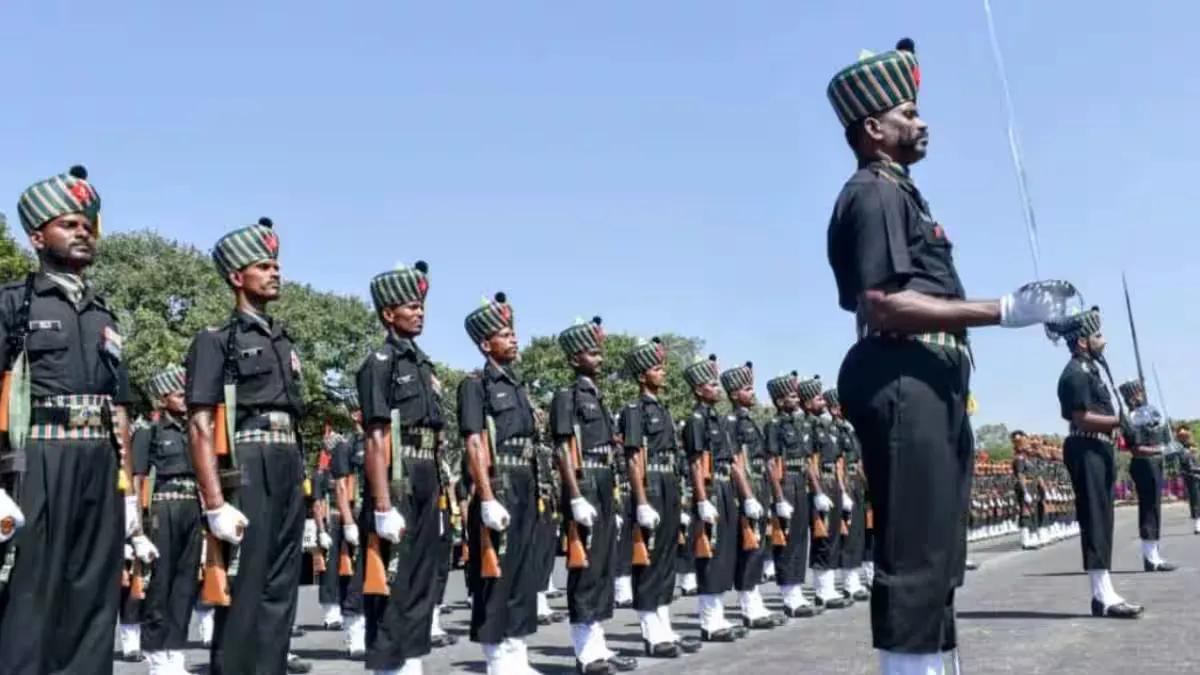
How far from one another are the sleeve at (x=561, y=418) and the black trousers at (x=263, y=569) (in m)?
3.49

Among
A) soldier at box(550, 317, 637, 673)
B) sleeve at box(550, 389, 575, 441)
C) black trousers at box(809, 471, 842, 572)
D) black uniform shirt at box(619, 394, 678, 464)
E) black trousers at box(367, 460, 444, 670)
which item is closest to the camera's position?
black trousers at box(367, 460, 444, 670)

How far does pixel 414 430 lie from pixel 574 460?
2.25 metres

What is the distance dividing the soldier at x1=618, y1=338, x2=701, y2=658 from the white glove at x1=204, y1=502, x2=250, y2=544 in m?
5.12

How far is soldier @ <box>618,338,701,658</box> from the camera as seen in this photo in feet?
36.6

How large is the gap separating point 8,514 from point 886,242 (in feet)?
12.9

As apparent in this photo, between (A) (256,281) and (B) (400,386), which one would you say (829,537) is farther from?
(A) (256,281)

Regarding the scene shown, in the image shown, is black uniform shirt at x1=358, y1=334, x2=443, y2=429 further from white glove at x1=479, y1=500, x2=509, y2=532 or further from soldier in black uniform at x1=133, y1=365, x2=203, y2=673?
soldier in black uniform at x1=133, y1=365, x2=203, y2=673

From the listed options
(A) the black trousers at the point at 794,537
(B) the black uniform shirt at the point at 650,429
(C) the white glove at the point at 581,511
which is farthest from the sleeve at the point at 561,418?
(A) the black trousers at the point at 794,537

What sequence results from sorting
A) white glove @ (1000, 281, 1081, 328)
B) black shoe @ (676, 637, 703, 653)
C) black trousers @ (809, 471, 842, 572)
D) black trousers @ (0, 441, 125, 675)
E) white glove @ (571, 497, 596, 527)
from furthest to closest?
black trousers @ (809, 471, 842, 572) → black shoe @ (676, 637, 703, 653) → white glove @ (571, 497, 596, 527) → black trousers @ (0, 441, 125, 675) → white glove @ (1000, 281, 1081, 328)

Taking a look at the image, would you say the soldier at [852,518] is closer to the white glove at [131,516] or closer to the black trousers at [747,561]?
the black trousers at [747,561]

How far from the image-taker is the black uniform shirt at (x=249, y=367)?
277 inches

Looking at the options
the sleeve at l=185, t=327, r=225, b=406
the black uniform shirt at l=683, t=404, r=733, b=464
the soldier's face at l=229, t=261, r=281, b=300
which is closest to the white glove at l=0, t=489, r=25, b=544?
the sleeve at l=185, t=327, r=225, b=406

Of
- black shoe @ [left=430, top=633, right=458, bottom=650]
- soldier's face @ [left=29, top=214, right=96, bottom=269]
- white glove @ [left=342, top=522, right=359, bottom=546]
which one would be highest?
soldier's face @ [left=29, top=214, right=96, bottom=269]

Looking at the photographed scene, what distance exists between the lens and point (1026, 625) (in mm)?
10922
